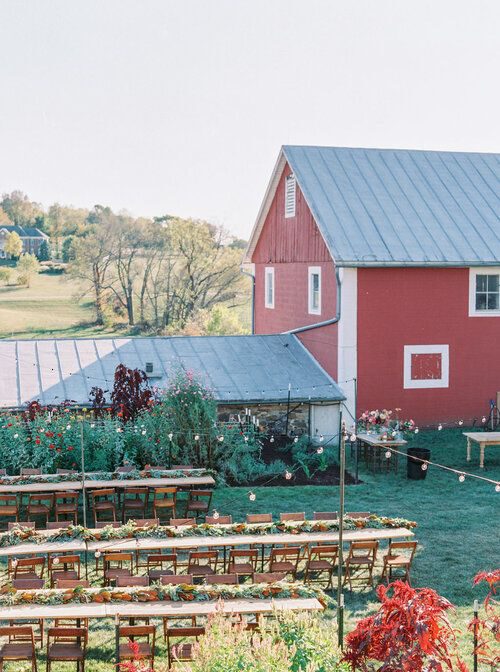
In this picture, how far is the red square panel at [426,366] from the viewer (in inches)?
939

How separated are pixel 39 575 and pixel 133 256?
4291 cm

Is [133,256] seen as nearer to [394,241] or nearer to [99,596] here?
[394,241]

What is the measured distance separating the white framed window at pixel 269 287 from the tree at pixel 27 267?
37735 mm

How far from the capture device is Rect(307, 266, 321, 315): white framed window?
1007 inches

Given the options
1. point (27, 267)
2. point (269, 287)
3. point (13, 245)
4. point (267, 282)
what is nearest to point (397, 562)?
point (269, 287)

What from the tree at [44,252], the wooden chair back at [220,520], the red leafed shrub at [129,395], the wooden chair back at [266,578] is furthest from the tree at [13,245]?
the wooden chair back at [266,578]

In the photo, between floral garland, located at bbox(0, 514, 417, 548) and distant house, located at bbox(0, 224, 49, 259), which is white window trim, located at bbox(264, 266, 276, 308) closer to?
floral garland, located at bbox(0, 514, 417, 548)

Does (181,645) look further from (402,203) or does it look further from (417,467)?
(402,203)

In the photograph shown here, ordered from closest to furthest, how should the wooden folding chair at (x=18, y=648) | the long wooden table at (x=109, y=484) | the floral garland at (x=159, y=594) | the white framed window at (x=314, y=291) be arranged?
1. the wooden folding chair at (x=18, y=648)
2. the floral garland at (x=159, y=594)
3. the long wooden table at (x=109, y=484)
4. the white framed window at (x=314, y=291)

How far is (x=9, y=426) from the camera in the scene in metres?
19.4

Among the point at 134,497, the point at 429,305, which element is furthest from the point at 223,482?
the point at 429,305

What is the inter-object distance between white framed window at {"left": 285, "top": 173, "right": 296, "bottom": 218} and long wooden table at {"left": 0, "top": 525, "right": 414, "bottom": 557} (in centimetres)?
1510

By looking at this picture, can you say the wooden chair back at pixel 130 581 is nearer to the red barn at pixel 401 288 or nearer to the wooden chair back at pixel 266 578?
the wooden chair back at pixel 266 578

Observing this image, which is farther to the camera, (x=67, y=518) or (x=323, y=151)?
(x=323, y=151)
